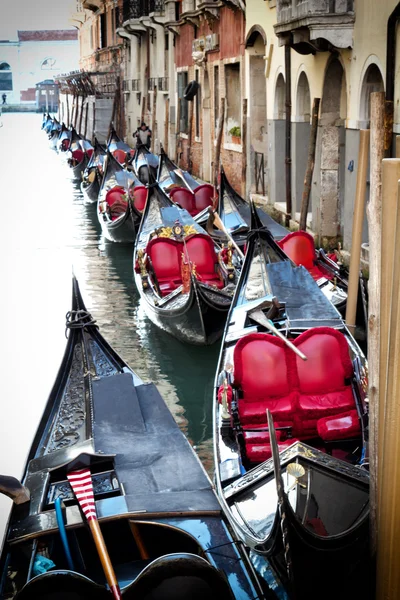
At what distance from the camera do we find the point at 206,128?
10.5 meters

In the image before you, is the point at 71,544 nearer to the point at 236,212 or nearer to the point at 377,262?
the point at 377,262

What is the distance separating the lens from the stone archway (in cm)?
593

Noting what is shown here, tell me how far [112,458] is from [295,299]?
1.52 meters

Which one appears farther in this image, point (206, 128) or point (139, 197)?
point (206, 128)

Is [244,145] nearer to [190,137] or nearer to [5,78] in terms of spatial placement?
[190,137]

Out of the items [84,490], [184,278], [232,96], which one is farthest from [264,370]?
[232,96]

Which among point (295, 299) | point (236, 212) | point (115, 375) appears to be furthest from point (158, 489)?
point (236, 212)

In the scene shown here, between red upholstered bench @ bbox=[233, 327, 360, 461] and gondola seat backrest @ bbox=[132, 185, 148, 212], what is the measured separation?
504 cm

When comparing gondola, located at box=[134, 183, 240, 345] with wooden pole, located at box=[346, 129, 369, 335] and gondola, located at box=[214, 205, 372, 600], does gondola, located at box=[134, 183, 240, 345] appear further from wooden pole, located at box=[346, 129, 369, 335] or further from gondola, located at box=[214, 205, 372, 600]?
wooden pole, located at box=[346, 129, 369, 335]

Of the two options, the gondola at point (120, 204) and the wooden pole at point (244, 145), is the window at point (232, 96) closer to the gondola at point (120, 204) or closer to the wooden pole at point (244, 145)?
the wooden pole at point (244, 145)

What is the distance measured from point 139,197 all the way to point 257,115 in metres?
1.28

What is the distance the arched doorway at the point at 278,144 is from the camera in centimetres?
733

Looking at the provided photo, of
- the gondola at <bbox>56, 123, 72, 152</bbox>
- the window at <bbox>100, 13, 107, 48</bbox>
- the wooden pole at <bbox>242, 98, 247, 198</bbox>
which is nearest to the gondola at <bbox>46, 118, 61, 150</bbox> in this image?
the gondola at <bbox>56, 123, 72, 152</bbox>

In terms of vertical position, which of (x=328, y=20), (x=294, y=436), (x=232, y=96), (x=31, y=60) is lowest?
(x=294, y=436)
